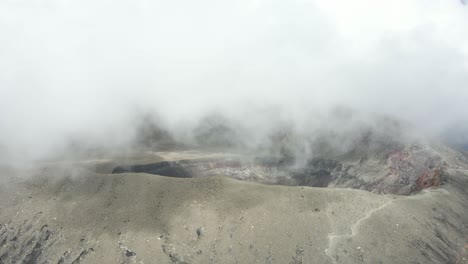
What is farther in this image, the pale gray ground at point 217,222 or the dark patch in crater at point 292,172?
the dark patch in crater at point 292,172

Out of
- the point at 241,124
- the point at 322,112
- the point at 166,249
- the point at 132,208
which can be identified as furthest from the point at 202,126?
the point at 166,249

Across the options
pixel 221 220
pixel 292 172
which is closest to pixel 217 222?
pixel 221 220

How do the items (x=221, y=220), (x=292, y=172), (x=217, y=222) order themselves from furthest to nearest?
(x=292, y=172) → (x=221, y=220) → (x=217, y=222)

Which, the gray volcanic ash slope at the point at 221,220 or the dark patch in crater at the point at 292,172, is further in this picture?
the dark patch in crater at the point at 292,172

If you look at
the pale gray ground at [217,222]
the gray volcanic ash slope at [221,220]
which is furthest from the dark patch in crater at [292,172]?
the pale gray ground at [217,222]

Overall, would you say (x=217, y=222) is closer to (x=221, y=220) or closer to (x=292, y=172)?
(x=221, y=220)

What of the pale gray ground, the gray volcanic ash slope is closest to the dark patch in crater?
the gray volcanic ash slope

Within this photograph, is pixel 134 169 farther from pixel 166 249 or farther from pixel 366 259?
pixel 366 259

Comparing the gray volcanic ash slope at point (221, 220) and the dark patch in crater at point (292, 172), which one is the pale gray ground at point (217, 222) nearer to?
the gray volcanic ash slope at point (221, 220)
